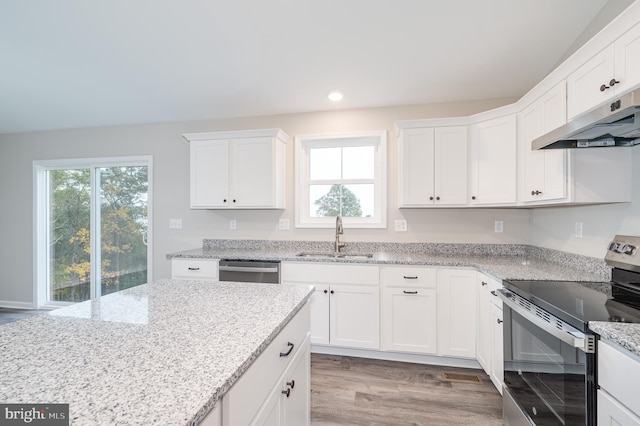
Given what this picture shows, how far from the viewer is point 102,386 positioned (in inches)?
24.0

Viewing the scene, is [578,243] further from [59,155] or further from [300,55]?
[59,155]

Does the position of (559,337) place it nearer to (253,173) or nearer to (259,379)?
(259,379)

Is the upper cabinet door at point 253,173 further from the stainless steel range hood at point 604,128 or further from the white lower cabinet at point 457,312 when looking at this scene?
the stainless steel range hood at point 604,128

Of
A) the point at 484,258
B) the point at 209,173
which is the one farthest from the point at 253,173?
the point at 484,258

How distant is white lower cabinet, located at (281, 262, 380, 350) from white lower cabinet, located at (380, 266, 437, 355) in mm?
77

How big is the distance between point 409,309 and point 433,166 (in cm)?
133

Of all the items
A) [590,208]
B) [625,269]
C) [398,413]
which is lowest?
[398,413]

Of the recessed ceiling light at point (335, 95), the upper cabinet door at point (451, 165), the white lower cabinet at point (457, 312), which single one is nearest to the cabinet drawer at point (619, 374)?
the white lower cabinet at point (457, 312)

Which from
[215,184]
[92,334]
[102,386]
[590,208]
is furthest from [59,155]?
[590,208]

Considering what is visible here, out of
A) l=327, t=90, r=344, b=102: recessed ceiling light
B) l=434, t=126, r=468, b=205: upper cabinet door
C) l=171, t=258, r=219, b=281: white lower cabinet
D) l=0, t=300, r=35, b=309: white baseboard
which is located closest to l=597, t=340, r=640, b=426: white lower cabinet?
l=434, t=126, r=468, b=205: upper cabinet door

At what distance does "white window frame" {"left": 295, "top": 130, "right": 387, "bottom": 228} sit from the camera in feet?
10.3

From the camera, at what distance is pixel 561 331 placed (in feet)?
3.90

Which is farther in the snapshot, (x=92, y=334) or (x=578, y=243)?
(x=578, y=243)

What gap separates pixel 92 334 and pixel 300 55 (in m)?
2.17
